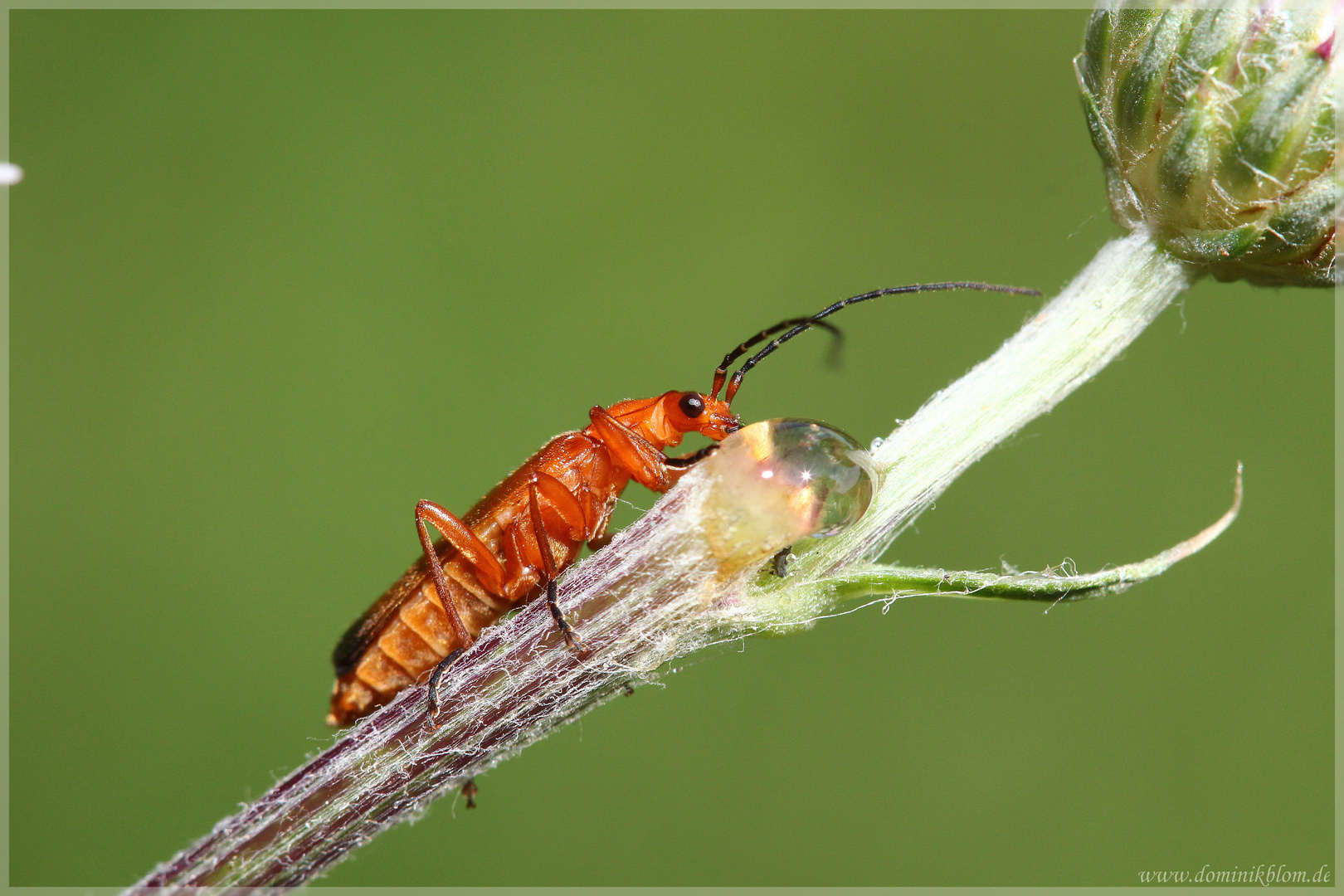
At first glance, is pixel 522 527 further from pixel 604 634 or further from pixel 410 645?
pixel 604 634

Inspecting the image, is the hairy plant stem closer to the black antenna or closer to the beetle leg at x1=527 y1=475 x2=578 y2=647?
the beetle leg at x1=527 y1=475 x2=578 y2=647

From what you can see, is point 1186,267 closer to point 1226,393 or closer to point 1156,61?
point 1156,61

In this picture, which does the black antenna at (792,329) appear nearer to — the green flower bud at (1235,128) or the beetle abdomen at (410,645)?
the green flower bud at (1235,128)

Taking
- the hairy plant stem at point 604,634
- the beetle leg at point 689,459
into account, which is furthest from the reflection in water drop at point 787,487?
the beetle leg at point 689,459

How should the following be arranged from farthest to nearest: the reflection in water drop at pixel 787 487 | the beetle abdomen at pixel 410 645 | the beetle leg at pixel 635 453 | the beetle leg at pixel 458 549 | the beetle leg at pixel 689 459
Answer: the beetle abdomen at pixel 410 645, the beetle leg at pixel 635 453, the beetle leg at pixel 458 549, the beetle leg at pixel 689 459, the reflection in water drop at pixel 787 487

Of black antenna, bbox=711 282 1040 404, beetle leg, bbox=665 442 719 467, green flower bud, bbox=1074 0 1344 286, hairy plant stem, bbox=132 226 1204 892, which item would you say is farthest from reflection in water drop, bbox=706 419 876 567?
green flower bud, bbox=1074 0 1344 286

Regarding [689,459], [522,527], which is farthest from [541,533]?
[689,459]
